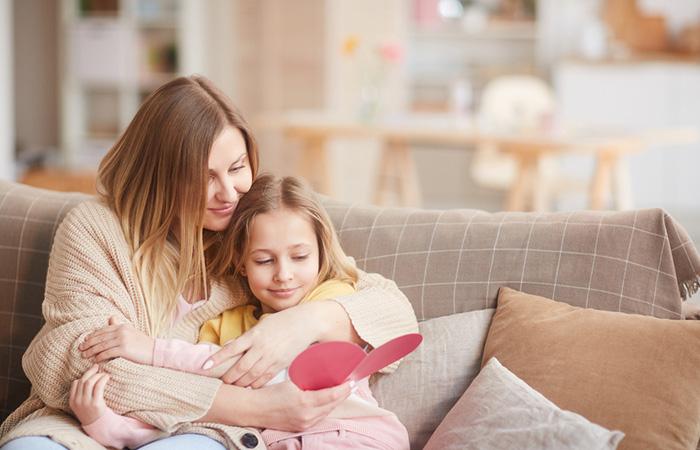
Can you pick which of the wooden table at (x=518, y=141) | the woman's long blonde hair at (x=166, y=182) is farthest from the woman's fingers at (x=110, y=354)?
the wooden table at (x=518, y=141)

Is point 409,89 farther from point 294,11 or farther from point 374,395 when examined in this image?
point 374,395

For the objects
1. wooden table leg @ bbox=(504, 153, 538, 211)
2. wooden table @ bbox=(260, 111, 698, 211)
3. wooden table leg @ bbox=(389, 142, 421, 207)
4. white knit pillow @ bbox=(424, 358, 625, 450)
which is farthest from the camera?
wooden table leg @ bbox=(389, 142, 421, 207)

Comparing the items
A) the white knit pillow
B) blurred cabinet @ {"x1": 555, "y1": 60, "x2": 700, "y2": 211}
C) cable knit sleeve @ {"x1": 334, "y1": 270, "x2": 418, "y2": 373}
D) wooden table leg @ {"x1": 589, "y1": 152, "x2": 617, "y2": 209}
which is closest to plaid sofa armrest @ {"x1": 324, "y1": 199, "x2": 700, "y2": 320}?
cable knit sleeve @ {"x1": 334, "y1": 270, "x2": 418, "y2": 373}

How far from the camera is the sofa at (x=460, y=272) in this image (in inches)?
72.4

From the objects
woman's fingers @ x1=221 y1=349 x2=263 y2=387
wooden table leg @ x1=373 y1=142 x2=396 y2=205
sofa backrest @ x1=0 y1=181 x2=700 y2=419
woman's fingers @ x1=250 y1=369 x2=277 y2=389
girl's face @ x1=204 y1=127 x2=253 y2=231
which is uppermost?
girl's face @ x1=204 y1=127 x2=253 y2=231

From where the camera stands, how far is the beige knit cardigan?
5.48ft

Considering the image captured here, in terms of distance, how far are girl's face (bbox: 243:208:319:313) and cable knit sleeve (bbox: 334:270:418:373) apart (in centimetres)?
8

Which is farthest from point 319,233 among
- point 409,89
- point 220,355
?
point 409,89

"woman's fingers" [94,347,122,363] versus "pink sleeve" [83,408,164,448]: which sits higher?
"woman's fingers" [94,347,122,363]

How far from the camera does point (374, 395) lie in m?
1.88

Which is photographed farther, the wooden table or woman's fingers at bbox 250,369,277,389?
the wooden table

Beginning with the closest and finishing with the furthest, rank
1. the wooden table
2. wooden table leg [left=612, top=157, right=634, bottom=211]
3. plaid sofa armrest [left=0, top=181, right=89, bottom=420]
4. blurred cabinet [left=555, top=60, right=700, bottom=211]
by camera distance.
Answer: plaid sofa armrest [left=0, top=181, right=89, bottom=420], the wooden table, wooden table leg [left=612, top=157, right=634, bottom=211], blurred cabinet [left=555, top=60, right=700, bottom=211]

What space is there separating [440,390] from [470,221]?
1.17 ft

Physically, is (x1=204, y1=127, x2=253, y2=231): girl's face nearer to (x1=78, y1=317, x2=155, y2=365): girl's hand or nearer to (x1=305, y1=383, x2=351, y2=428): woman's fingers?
(x1=78, y1=317, x2=155, y2=365): girl's hand
